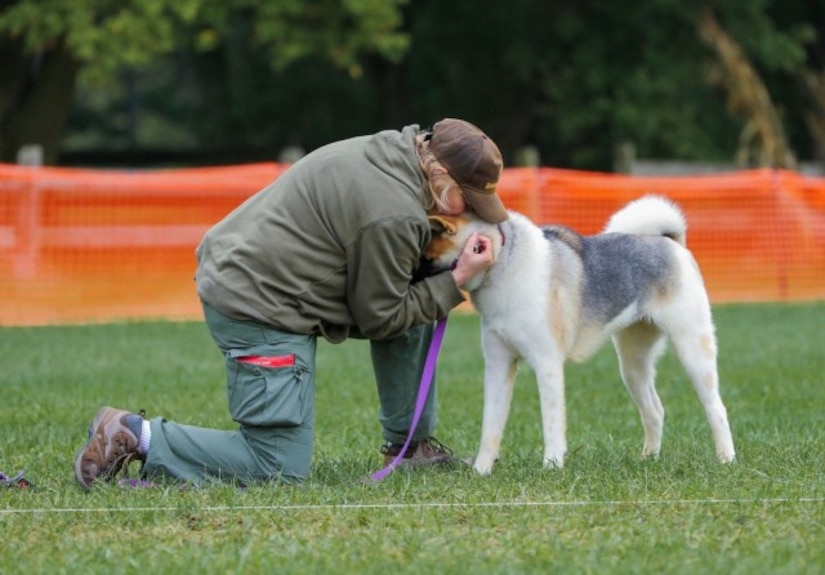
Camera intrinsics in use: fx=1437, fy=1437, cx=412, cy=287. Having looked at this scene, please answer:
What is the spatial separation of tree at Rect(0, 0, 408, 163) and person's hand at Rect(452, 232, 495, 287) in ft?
54.8

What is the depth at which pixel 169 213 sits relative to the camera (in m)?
16.4

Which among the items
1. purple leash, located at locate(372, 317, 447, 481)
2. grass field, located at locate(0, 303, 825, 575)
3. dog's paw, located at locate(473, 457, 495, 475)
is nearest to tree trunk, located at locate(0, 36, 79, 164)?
grass field, located at locate(0, 303, 825, 575)

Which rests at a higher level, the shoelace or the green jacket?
the green jacket

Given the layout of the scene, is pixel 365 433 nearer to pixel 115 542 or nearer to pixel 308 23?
pixel 115 542

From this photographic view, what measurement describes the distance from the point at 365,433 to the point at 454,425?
591mm

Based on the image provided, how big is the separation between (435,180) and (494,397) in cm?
109

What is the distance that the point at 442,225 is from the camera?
590 cm

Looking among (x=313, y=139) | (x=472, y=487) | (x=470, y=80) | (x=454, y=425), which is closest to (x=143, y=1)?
(x=470, y=80)

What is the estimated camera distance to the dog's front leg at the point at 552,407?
245 inches

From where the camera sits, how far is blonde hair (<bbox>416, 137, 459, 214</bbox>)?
577 centimetres

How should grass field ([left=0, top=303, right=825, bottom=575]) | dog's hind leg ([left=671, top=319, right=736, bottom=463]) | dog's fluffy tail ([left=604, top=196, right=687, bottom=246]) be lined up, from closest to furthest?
1. grass field ([left=0, top=303, right=825, bottom=575])
2. dog's hind leg ([left=671, top=319, right=736, bottom=463])
3. dog's fluffy tail ([left=604, top=196, right=687, bottom=246])

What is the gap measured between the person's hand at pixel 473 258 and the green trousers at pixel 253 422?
68cm

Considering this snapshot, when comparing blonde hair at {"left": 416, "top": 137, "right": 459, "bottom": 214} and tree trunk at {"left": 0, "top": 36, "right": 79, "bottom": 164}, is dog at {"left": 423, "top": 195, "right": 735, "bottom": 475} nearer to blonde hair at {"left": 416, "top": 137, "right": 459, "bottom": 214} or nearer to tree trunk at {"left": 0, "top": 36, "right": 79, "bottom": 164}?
blonde hair at {"left": 416, "top": 137, "right": 459, "bottom": 214}

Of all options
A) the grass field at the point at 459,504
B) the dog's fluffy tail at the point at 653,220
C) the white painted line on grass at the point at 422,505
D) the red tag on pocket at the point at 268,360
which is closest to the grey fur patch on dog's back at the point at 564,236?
the dog's fluffy tail at the point at 653,220
